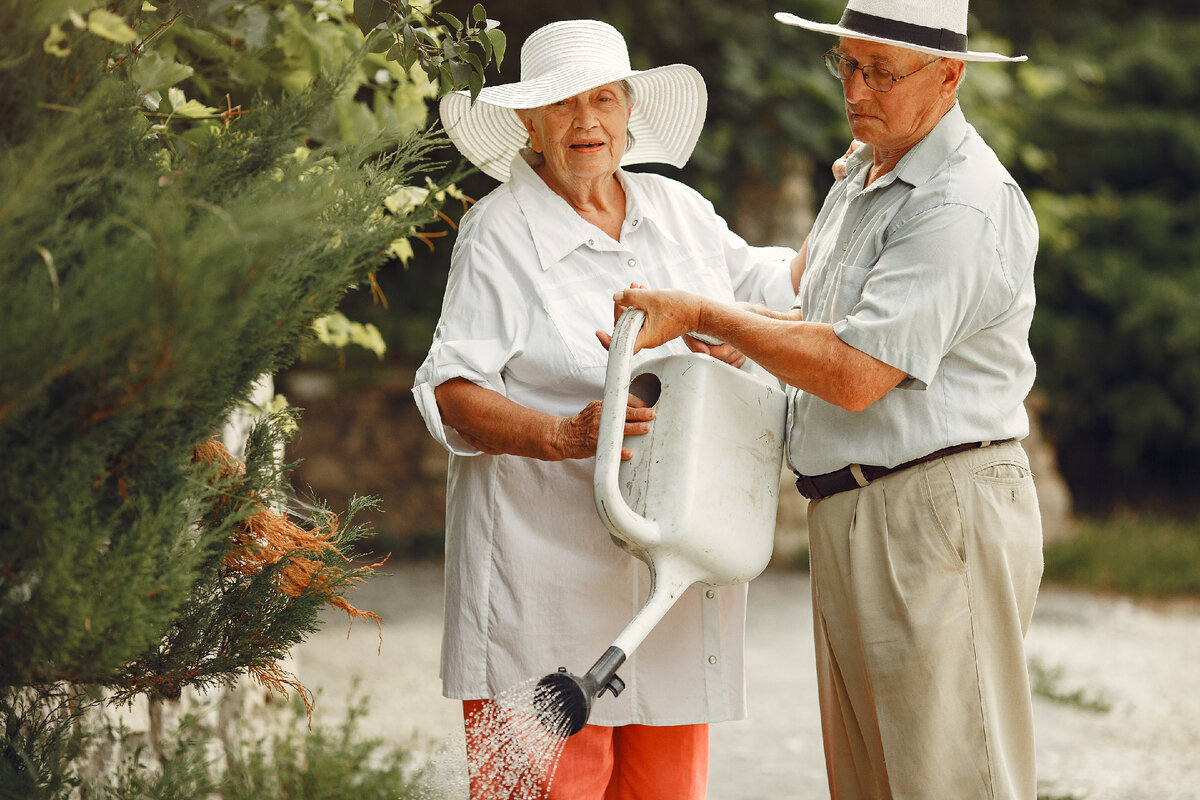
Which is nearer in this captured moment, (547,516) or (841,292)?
(841,292)

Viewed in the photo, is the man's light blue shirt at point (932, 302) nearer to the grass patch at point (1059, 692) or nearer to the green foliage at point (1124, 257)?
the grass patch at point (1059, 692)

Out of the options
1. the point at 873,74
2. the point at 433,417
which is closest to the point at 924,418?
the point at 873,74

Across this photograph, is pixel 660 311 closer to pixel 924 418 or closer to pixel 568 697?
pixel 924 418

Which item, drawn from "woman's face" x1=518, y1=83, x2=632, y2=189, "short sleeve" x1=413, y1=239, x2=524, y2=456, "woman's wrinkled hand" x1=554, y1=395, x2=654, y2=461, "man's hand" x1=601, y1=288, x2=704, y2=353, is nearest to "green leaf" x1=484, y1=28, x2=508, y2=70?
"woman's face" x1=518, y1=83, x2=632, y2=189

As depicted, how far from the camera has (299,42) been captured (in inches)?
99.7

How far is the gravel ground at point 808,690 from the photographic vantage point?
3818mm

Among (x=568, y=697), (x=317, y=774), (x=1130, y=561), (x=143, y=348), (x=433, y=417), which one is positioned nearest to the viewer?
(x=143, y=348)

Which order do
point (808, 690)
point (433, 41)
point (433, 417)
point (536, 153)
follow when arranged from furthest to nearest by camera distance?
point (808, 690) → point (536, 153) → point (433, 41) → point (433, 417)

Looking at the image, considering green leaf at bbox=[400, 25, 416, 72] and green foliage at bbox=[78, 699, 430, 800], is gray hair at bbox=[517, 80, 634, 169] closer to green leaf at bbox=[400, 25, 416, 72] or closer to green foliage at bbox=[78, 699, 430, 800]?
green leaf at bbox=[400, 25, 416, 72]

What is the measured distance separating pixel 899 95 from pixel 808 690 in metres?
3.20

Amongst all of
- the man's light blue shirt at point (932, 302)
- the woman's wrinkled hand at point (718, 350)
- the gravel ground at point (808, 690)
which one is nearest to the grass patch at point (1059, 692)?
the gravel ground at point (808, 690)

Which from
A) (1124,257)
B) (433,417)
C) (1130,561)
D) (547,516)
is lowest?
(547,516)

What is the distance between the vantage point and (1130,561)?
6914 mm

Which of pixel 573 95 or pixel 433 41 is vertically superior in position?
pixel 433 41
